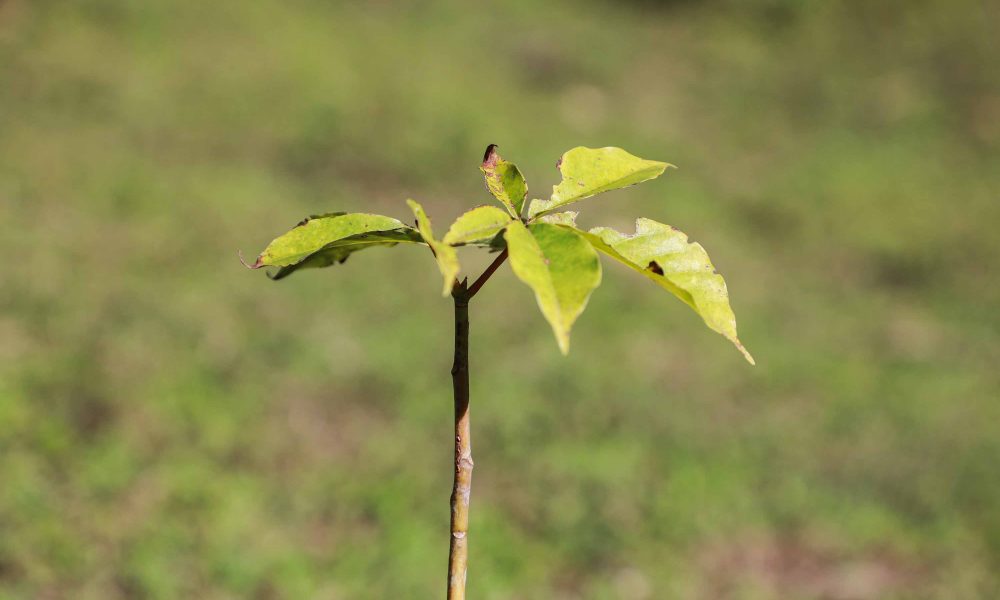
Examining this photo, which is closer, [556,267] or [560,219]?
[556,267]

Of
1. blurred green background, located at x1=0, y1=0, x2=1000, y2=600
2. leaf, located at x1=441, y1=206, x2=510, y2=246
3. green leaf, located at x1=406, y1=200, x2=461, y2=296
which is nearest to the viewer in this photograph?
green leaf, located at x1=406, y1=200, x2=461, y2=296

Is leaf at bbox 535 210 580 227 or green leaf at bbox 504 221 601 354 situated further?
leaf at bbox 535 210 580 227

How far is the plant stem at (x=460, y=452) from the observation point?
2.86 ft

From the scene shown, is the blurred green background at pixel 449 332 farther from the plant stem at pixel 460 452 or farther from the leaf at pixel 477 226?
the leaf at pixel 477 226

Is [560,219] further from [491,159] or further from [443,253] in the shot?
[443,253]

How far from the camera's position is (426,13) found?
7668 mm

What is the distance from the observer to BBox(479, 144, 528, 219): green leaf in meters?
0.94

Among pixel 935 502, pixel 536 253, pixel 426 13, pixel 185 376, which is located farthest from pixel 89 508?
pixel 426 13

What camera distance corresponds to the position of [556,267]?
790mm

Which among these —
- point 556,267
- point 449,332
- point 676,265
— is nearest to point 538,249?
point 556,267

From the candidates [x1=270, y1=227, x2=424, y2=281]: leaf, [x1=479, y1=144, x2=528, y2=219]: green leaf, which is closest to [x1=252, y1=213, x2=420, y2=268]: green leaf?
[x1=270, y1=227, x2=424, y2=281]: leaf

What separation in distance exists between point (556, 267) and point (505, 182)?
19 centimetres

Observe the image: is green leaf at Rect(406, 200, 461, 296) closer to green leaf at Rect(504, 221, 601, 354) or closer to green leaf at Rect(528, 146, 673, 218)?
green leaf at Rect(504, 221, 601, 354)

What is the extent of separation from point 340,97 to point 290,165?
101 cm
